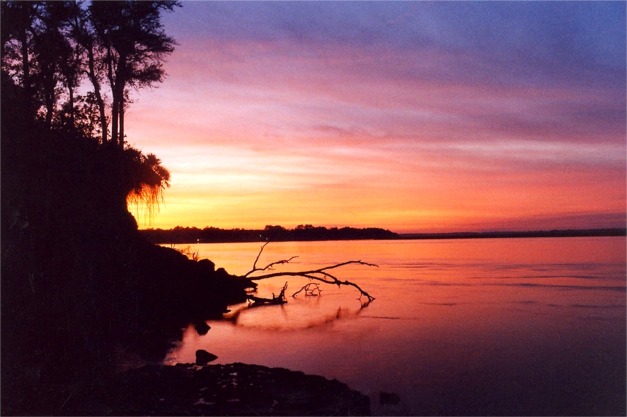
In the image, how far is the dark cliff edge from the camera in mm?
11234

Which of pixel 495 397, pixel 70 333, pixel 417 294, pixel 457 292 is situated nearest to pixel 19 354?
pixel 70 333

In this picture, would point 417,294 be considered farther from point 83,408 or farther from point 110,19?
point 83,408

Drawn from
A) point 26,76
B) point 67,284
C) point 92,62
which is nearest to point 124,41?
point 92,62

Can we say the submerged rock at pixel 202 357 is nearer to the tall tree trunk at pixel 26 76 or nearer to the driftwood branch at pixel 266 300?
the tall tree trunk at pixel 26 76

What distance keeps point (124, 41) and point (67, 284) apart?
45.2 ft

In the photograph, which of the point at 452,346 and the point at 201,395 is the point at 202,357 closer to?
the point at 201,395

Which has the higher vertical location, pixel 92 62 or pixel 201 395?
pixel 92 62

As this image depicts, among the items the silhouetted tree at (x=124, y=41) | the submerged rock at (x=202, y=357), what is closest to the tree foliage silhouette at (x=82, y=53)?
the silhouetted tree at (x=124, y=41)

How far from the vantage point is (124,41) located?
24.1 meters

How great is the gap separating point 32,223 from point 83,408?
4.51 meters

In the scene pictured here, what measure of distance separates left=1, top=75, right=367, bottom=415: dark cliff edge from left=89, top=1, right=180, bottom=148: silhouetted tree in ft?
17.8

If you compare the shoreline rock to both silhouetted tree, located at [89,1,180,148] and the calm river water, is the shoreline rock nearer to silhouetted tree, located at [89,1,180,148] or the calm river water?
the calm river water

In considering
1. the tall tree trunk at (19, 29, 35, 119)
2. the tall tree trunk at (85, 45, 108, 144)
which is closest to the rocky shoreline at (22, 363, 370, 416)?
the tall tree trunk at (19, 29, 35, 119)

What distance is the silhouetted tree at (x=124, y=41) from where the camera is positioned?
23734 mm
